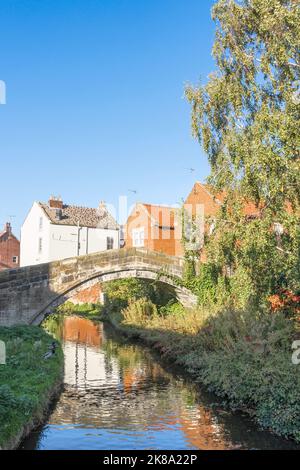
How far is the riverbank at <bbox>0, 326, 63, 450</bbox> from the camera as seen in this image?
31.2 feet

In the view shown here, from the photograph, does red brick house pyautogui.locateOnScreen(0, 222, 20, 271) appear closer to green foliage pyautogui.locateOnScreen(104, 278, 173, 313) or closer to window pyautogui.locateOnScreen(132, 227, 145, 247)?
green foliage pyautogui.locateOnScreen(104, 278, 173, 313)

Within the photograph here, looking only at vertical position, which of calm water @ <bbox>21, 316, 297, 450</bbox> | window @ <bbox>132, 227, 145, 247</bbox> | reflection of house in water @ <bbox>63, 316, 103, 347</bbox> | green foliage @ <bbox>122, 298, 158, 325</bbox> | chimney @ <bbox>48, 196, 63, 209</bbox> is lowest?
calm water @ <bbox>21, 316, 297, 450</bbox>

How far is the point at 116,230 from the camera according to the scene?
2258 inches

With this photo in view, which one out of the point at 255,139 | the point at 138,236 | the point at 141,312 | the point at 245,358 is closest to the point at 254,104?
the point at 255,139

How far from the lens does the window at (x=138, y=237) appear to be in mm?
43000

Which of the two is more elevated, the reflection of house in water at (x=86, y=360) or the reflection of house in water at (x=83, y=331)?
the reflection of house in water at (x=83, y=331)

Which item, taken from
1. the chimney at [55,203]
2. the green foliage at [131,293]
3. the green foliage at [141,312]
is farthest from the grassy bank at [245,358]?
the chimney at [55,203]

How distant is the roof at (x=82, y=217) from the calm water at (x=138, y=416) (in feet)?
107

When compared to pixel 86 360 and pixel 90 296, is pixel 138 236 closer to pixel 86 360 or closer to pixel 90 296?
pixel 90 296

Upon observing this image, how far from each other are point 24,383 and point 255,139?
9.97 metres

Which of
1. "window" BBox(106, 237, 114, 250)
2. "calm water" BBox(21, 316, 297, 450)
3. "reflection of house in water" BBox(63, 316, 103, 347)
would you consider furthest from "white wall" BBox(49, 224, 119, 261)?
"calm water" BBox(21, 316, 297, 450)

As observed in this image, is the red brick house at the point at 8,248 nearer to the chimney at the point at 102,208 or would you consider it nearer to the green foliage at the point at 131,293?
the chimney at the point at 102,208

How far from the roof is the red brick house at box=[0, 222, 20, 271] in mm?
12497

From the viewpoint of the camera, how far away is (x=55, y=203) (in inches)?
2142
